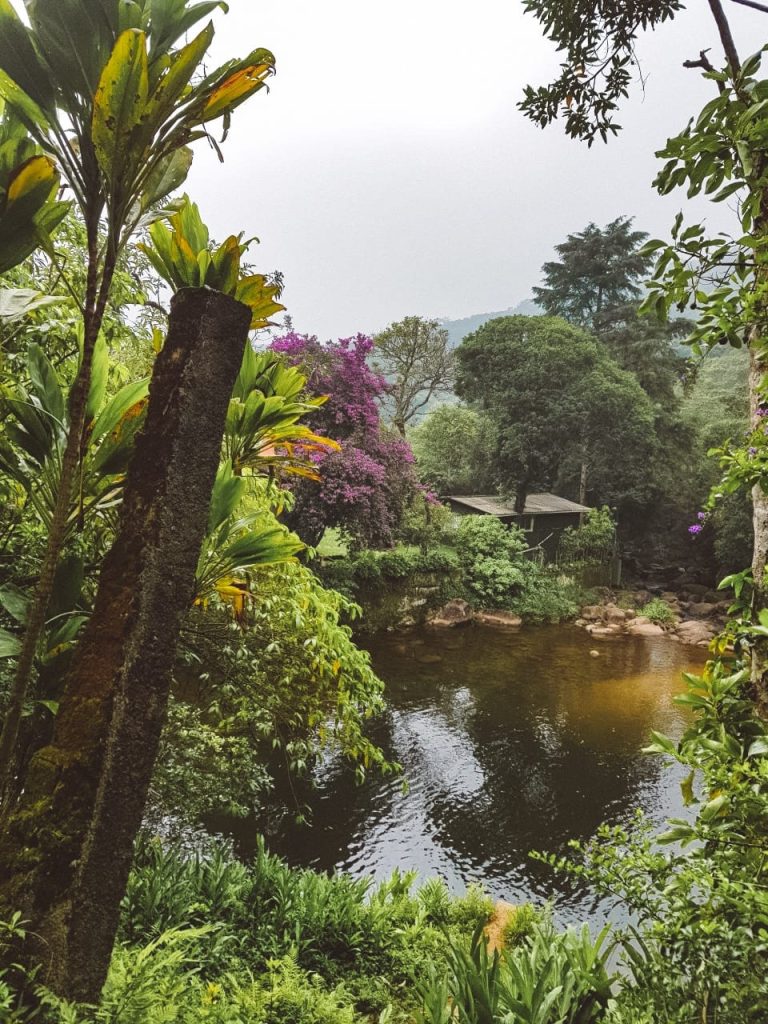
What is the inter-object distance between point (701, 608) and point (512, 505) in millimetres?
6241

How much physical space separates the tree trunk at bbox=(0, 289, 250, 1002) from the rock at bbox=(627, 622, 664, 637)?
15064mm

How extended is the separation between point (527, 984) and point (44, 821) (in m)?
2.14

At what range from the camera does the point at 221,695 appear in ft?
11.5

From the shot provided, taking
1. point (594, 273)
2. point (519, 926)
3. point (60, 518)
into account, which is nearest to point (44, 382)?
point (60, 518)

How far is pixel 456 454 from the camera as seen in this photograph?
21531 millimetres

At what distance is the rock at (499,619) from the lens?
1481 cm

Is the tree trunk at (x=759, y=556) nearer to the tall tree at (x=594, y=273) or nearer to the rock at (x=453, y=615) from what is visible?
the rock at (x=453, y=615)

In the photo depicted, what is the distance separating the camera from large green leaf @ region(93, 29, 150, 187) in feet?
3.97

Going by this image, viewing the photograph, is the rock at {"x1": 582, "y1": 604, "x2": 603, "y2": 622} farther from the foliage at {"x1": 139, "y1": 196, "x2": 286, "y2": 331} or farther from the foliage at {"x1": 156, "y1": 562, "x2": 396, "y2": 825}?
the foliage at {"x1": 139, "y1": 196, "x2": 286, "y2": 331}

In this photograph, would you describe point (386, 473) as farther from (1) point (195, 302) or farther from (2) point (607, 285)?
(2) point (607, 285)

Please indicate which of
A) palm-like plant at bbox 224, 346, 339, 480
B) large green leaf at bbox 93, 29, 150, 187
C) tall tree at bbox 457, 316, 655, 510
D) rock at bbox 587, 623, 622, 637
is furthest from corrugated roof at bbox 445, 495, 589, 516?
large green leaf at bbox 93, 29, 150, 187

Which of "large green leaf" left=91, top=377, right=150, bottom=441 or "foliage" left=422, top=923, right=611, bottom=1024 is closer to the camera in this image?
"large green leaf" left=91, top=377, right=150, bottom=441

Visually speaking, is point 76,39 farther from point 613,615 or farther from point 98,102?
point 613,615

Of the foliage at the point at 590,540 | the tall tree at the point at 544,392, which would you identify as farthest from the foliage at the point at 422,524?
the foliage at the point at 590,540
